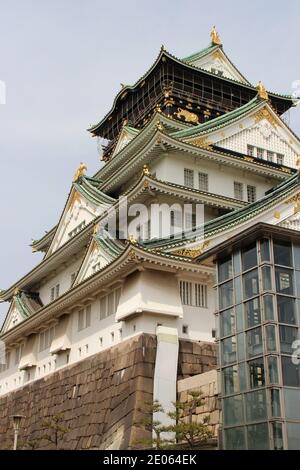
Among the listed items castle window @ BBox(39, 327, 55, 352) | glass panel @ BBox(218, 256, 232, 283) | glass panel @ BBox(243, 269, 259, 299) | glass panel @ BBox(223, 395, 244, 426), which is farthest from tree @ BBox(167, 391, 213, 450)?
castle window @ BBox(39, 327, 55, 352)

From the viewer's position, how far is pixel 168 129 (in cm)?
3706

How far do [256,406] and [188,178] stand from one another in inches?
708

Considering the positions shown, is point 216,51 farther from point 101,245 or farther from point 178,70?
point 101,245

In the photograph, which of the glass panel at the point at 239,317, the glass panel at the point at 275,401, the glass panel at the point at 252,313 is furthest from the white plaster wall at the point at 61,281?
the glass panel at the point at 275,401

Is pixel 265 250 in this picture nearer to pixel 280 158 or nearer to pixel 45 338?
pixel 280 158

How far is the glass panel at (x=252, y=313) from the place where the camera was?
20.0 meters

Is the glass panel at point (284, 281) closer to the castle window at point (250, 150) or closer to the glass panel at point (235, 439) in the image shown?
the glass panel at point (235, 439)

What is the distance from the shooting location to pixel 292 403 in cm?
1867

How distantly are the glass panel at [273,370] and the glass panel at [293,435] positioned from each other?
1.25 metres

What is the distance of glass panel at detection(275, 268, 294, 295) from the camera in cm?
2005

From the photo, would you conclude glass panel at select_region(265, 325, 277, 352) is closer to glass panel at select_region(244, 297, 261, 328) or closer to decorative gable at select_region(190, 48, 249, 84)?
glass panel at select_region(244, 297, 261, 328)

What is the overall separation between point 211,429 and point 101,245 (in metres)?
11.4

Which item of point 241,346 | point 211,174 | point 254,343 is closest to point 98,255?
point 211,174
